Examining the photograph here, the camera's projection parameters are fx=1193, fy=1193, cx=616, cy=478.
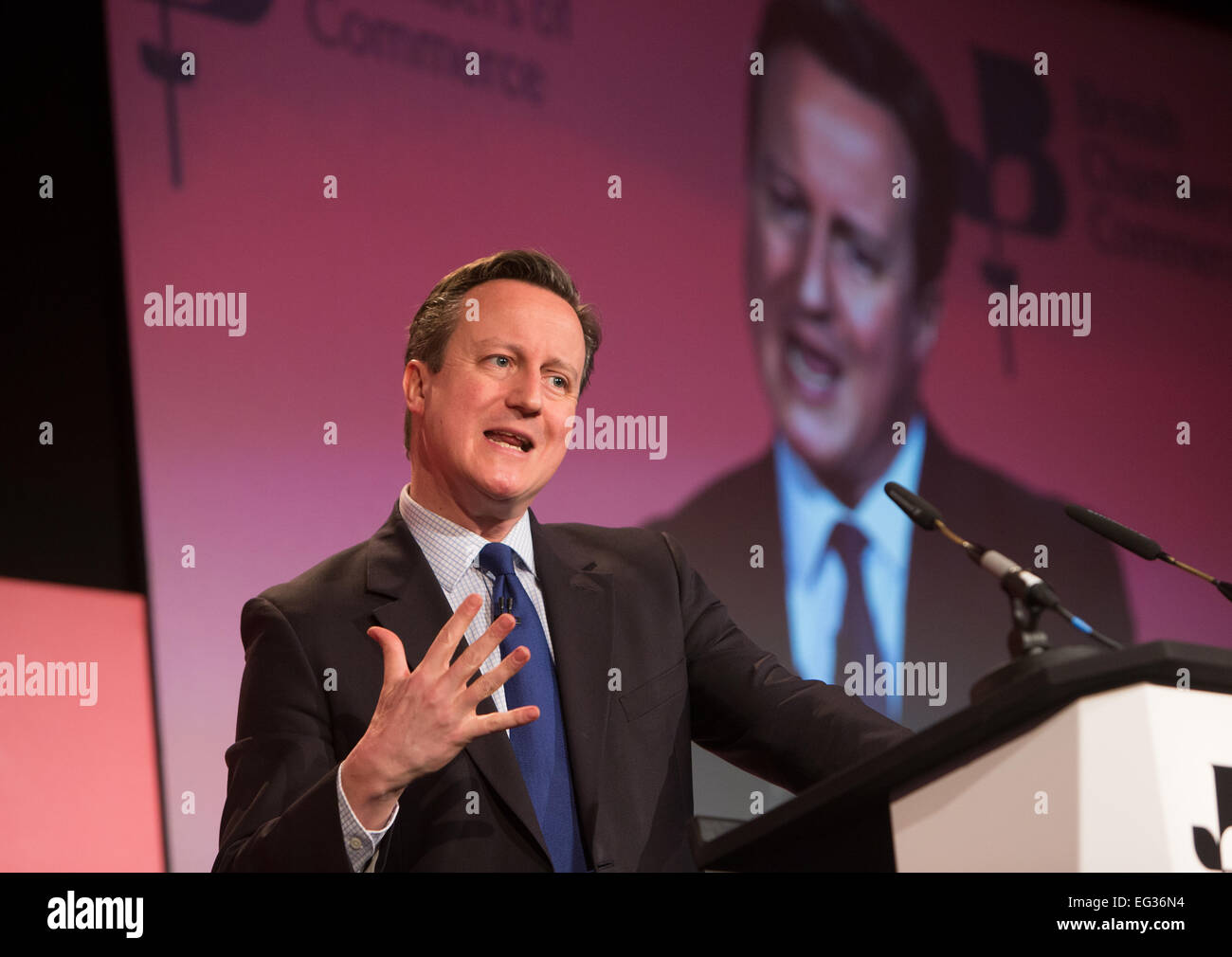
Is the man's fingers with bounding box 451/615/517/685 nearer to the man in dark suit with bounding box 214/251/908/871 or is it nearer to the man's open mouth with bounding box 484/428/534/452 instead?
the man in dark suit with bounding box 214/251/908/871

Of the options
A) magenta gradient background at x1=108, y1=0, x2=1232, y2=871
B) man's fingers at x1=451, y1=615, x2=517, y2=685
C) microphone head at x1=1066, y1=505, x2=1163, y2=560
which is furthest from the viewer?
magenta gradient background at x1=108, y1=0, x2=1232, y2=871

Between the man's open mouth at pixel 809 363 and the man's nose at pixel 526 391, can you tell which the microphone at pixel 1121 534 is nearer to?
the man's nose at pixel 526 391

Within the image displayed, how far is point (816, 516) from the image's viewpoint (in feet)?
11.6

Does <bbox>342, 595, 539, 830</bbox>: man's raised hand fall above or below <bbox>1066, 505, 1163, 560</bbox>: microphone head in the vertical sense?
below

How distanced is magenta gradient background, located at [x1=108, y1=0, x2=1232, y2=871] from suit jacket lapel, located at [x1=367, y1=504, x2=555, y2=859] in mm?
1190

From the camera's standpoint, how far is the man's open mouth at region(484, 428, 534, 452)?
2.10 meters

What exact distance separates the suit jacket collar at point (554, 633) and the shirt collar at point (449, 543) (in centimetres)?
2

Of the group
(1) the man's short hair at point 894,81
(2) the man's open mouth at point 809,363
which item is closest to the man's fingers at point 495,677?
(2) the man's open mouth at point 809,363

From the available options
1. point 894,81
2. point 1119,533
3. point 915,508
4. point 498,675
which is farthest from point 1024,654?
point 894,81

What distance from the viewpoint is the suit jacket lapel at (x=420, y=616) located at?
69.9 inches

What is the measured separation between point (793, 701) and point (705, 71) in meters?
2.27

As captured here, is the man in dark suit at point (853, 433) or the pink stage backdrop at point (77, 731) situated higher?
the man in dark suit at point (853, 433)

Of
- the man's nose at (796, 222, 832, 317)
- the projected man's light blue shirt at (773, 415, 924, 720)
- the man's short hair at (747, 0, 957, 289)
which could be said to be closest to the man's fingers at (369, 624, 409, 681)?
the projected man's light blue shirt at (773, 415, 924, 720)

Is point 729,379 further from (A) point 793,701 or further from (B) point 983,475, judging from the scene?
(A) point 793,701
